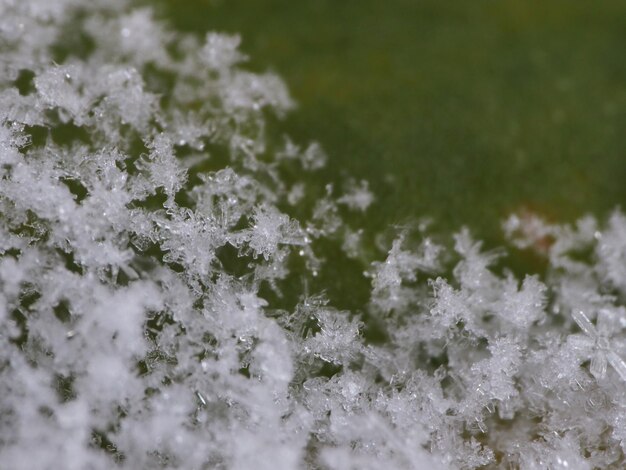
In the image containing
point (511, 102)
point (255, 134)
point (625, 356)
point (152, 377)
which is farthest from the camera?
point (511, 102)

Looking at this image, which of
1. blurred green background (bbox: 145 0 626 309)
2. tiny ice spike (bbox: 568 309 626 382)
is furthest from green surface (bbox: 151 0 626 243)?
tiny ice spike (bbox: 568 309 626 382)

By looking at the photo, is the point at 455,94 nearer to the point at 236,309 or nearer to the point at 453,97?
the point at 453,97

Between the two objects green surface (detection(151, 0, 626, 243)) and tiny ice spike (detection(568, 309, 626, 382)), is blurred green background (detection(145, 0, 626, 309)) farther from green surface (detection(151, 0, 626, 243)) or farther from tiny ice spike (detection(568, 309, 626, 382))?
tiny ice spike (detection(568, 309, 626, 382))

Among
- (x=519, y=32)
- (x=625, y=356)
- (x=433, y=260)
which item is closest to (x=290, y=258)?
(x=433, y=260)

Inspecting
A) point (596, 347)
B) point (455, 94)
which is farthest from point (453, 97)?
point (596, 347)

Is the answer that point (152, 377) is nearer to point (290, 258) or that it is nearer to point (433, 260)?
point (290, 258)

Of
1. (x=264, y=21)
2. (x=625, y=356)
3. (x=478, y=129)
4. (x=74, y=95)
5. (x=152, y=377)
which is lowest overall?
(x=152, y=377)

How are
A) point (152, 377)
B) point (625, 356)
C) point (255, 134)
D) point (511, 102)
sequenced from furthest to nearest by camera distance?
point (511, 102)
point (255, 134)
point (625, 356)
point (152, 377)
